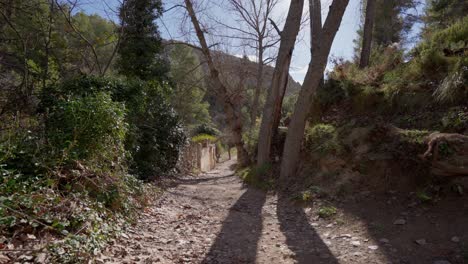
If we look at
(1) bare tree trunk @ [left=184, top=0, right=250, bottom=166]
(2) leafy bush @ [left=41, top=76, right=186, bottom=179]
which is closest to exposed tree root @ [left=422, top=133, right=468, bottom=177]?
(2) leafy bush @ [left=41, top=76, right=186, bottom=179]

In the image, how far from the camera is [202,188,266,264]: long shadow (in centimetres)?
316

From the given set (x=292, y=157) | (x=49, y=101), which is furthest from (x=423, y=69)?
(x=49, y=101)

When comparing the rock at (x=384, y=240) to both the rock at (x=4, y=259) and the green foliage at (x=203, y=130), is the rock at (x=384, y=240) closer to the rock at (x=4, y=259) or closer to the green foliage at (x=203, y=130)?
the rock at (x=4, y=259)

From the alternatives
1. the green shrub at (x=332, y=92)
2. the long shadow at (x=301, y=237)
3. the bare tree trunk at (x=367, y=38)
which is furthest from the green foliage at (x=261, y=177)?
the bare tree trunk at (x=367, y=38)

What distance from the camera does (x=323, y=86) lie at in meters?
7.48

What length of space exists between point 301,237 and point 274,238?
35cm

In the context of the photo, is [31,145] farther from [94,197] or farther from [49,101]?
[49,101]

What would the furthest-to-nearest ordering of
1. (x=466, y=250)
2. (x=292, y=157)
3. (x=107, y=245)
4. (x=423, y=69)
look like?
(x=292, y=157)
(x=423, y=69)
(x=107, y=245)
(x=466, y=250)

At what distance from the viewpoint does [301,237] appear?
3.76 meters

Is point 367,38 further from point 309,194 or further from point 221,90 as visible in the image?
point 309,194

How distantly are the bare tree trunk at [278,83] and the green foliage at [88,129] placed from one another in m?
3.85

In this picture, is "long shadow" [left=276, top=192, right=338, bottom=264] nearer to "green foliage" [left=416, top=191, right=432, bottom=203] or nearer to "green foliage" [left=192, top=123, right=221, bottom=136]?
"green foliage" [left=416, top=191, right=432, bottom=203]

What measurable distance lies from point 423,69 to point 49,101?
7238 millimetres

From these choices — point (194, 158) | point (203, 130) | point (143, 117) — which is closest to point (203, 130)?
point (203, 130)
